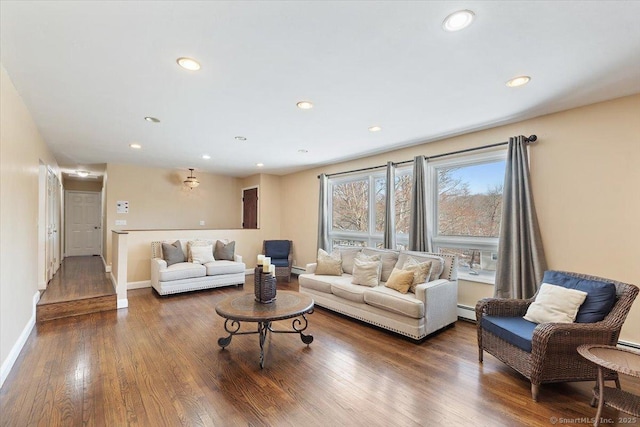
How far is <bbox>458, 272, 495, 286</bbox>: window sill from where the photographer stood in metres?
3.64

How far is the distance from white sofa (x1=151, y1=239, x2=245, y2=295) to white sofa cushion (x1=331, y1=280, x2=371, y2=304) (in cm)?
241

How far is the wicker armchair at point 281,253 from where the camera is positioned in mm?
6274

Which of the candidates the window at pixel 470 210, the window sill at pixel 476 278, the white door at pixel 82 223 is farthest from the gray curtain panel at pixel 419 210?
the white door at pixel 82 223

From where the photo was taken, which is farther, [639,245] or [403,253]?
[403,253]

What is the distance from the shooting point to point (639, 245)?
8.63 ft

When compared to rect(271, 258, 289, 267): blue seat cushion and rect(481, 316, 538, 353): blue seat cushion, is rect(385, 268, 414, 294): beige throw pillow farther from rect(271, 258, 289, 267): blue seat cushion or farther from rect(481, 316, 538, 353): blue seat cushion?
rect(271, 258, 289, 267): blue seat cushion

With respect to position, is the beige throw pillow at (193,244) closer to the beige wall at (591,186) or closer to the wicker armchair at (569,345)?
the beige wall at (591,186)

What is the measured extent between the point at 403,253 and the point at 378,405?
7.33 ft

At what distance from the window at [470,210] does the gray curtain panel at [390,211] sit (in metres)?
0.62

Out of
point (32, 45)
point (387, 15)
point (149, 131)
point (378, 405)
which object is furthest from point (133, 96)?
point (378, 405)

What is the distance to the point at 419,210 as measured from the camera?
166 inches

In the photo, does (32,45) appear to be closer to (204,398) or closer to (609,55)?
(204,398)

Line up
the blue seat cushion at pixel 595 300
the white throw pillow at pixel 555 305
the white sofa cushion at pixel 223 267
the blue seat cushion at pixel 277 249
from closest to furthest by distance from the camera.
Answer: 1. the blue seat cushion at pixel 595 300
2. the white throw pillow at pixel 555 305
3. the white sofa cushion at pixel 223 267
4. the blue seat cushion at pixel 277 249

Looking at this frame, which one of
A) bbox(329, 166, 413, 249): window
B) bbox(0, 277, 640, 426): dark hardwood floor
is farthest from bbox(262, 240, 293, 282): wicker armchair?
bbox(0, 277, 640, 426): dark hardwood floor
